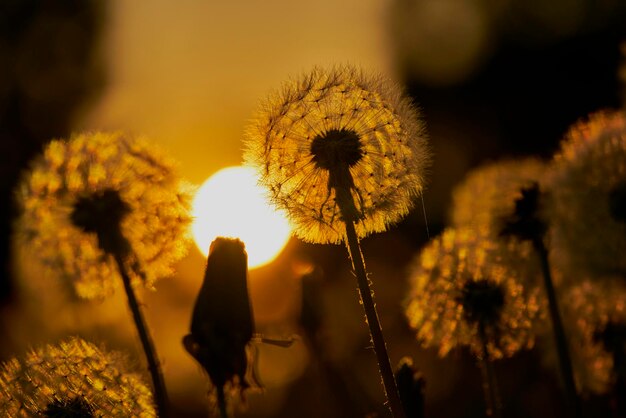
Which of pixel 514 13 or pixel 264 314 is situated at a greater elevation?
pixel 514 13

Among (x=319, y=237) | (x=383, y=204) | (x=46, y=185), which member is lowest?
(x=319, y=237)

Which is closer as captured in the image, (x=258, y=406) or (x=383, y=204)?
(x=383, y=204)

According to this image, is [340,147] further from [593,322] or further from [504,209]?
[593,322]

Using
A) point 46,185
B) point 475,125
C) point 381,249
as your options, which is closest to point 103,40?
point 475,125

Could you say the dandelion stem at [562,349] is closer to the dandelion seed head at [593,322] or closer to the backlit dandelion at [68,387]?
the dandelion seed head at [593,322]

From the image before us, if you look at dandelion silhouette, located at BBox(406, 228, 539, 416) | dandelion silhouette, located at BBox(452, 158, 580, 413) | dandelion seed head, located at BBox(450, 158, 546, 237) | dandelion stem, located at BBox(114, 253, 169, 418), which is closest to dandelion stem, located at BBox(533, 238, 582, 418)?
dandelion silhouette, located at BBox(452, 158, 580, 413)

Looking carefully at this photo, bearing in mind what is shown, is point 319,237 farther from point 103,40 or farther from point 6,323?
point 103,40
